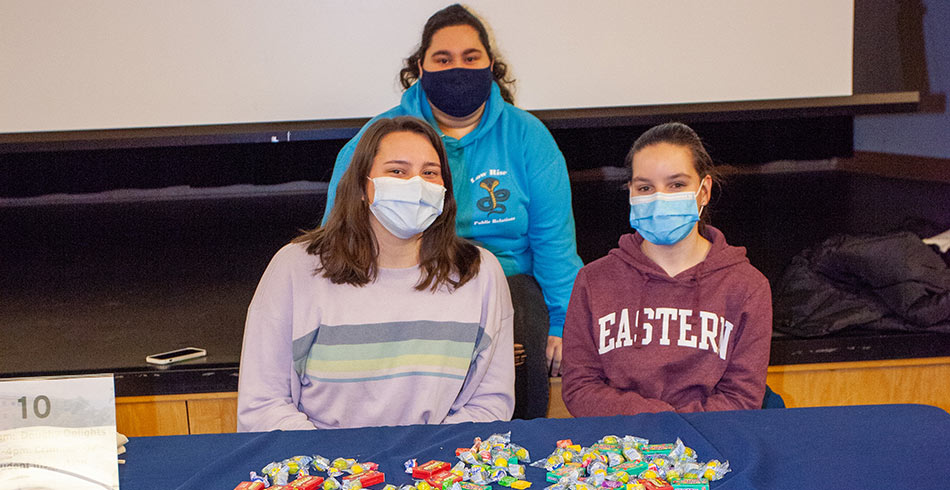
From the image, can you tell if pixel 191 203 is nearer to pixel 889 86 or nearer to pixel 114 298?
pixel 114 298

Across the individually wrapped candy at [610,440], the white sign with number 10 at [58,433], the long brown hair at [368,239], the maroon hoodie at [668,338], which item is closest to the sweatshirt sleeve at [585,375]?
the maroon hoodie at [668,338]

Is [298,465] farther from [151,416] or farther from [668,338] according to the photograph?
[151,416]

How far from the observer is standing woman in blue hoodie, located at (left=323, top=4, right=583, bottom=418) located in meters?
2.44

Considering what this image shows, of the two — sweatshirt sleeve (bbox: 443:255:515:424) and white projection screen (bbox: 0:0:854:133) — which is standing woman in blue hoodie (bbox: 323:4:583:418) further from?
white projection screen (bbox: 0:0:854:133)

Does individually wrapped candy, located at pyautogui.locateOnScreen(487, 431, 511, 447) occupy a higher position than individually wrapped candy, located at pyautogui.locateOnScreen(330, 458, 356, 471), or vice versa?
individually wrapped candy, located at pyautogui.locateOnScreen(487, 431, 511, 447)

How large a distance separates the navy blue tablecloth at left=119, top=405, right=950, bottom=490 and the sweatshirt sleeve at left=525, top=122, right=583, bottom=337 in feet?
3.64

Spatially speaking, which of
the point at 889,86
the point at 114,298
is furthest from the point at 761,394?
the point at 889,86

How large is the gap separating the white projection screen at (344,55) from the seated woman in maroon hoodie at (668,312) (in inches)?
101

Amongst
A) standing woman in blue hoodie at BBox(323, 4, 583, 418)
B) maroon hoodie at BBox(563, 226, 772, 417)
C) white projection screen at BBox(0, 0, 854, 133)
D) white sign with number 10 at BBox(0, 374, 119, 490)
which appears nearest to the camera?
white sign with number 10 at BBox(0, 374, 119, 490)

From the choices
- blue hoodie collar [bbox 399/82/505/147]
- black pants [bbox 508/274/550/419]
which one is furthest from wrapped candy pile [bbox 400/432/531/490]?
blue hoodie collar [bbox 399/82/505/147]

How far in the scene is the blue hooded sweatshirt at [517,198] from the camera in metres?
2.44

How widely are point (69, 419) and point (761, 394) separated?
4.19ft

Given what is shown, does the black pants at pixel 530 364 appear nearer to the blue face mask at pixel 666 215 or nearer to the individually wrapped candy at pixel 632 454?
the blue face mask at pixel 666 215

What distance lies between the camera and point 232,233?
15.0 feet
